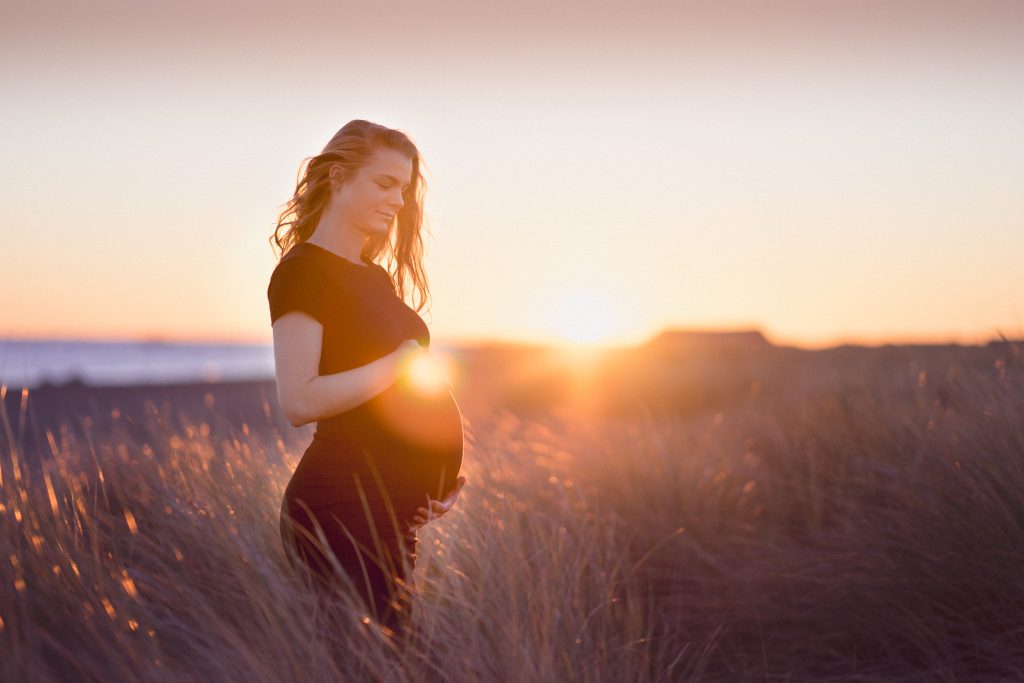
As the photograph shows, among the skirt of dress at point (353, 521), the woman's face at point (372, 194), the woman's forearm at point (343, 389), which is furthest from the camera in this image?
the woman's face at point (372, 194)

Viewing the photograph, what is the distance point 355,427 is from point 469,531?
3.06 ft

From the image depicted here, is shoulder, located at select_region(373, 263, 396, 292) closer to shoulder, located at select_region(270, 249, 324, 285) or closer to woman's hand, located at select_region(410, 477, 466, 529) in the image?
shoulder, located at select_region(270, 249, 324, 285)

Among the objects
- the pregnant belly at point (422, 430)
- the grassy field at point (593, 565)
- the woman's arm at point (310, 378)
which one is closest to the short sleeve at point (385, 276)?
the pregnant belly at point (422, 430)

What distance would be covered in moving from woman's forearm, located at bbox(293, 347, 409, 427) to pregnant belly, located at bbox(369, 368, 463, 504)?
109 mm

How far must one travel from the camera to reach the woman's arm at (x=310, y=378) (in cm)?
216

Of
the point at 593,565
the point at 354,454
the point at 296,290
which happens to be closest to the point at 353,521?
the point at 354,454

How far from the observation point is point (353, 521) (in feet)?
7.58

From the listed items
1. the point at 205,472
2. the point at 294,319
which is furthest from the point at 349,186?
the point at 205,472

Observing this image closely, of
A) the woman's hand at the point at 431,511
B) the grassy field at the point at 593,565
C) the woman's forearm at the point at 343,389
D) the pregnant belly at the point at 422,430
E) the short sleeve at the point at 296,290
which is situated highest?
the short sleeve at the point at 296,290

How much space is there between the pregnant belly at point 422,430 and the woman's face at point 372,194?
19.1 inches

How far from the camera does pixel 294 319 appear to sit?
2195mm

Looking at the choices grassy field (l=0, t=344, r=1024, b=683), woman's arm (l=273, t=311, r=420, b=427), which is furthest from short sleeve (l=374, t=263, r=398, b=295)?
grassy field (l=0, t=344, r=1024, b=683)

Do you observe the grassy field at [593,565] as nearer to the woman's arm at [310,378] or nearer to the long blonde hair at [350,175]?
the woman's arm at [310,378]

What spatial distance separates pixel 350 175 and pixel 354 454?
2.63 ft
